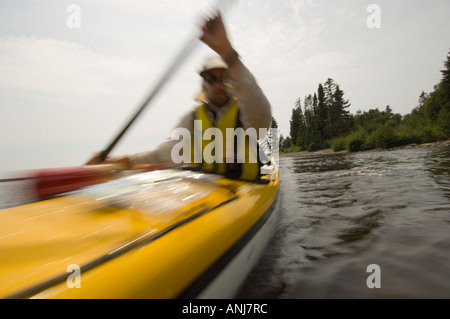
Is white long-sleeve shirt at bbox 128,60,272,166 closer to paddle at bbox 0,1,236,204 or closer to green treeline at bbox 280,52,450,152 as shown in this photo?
paddle at bbox 0,1,236,204

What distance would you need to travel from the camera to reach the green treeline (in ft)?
85.1

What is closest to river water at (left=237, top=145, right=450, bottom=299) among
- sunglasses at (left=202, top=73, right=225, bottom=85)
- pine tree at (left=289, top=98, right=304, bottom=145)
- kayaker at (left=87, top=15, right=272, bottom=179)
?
kayaker at (left=87, top=15, right=272, bottom=179)

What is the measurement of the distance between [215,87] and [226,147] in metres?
0.74

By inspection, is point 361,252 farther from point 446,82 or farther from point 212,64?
point 446,82

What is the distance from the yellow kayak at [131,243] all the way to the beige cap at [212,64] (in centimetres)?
142

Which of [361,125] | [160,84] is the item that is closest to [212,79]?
Answer: [160,84]

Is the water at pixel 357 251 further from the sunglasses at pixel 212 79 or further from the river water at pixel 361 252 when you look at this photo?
the sunglasses at pixel 212 79

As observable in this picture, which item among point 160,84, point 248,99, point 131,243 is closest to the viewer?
point 131,243

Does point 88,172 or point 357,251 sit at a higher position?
point 88,172

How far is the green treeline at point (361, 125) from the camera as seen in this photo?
1022 inches

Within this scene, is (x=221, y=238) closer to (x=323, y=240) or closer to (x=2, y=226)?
(x=2, y=226)

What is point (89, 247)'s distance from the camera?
3.67 ft

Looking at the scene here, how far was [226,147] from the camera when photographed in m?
3.02

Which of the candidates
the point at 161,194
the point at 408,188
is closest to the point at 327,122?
the point at 408,188
